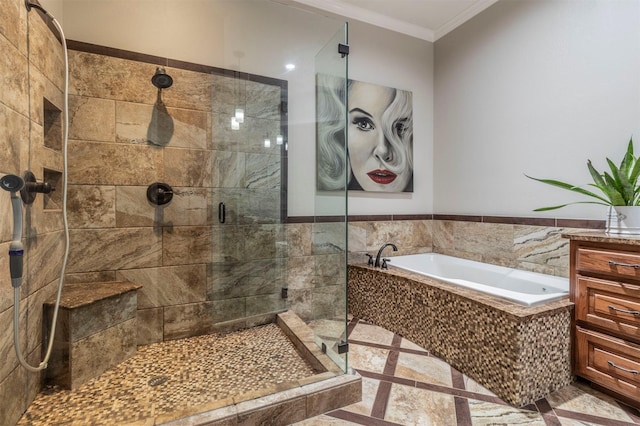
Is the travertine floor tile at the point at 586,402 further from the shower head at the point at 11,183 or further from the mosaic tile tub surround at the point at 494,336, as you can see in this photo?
the shower head at the point at 11,183

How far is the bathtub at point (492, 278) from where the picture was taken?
5.83 feet

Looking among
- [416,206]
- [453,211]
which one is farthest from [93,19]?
[453,211]

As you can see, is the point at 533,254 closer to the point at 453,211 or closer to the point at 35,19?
the point at 453,211

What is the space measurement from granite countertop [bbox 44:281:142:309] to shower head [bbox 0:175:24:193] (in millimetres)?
700

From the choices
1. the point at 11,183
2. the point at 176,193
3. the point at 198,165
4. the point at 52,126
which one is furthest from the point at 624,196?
the point at 52,126

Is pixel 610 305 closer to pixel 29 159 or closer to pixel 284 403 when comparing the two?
pixel 284 403

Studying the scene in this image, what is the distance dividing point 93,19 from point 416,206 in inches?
122

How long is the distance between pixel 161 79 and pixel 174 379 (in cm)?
194

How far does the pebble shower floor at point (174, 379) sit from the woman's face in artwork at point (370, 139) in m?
1.69

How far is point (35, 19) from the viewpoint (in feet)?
4.88

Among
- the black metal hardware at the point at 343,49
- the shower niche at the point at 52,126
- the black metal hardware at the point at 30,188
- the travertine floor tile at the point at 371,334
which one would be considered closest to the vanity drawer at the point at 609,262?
the travertine floor tile at the point at 371,334

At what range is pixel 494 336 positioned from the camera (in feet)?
5.35

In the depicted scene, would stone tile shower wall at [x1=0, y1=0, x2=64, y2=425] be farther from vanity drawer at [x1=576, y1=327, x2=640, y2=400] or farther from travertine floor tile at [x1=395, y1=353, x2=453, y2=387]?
vanity drawer at [x1=576, y1=327, x2=640, y2=400]

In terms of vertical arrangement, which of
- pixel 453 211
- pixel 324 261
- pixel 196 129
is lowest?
pixel 324 261
